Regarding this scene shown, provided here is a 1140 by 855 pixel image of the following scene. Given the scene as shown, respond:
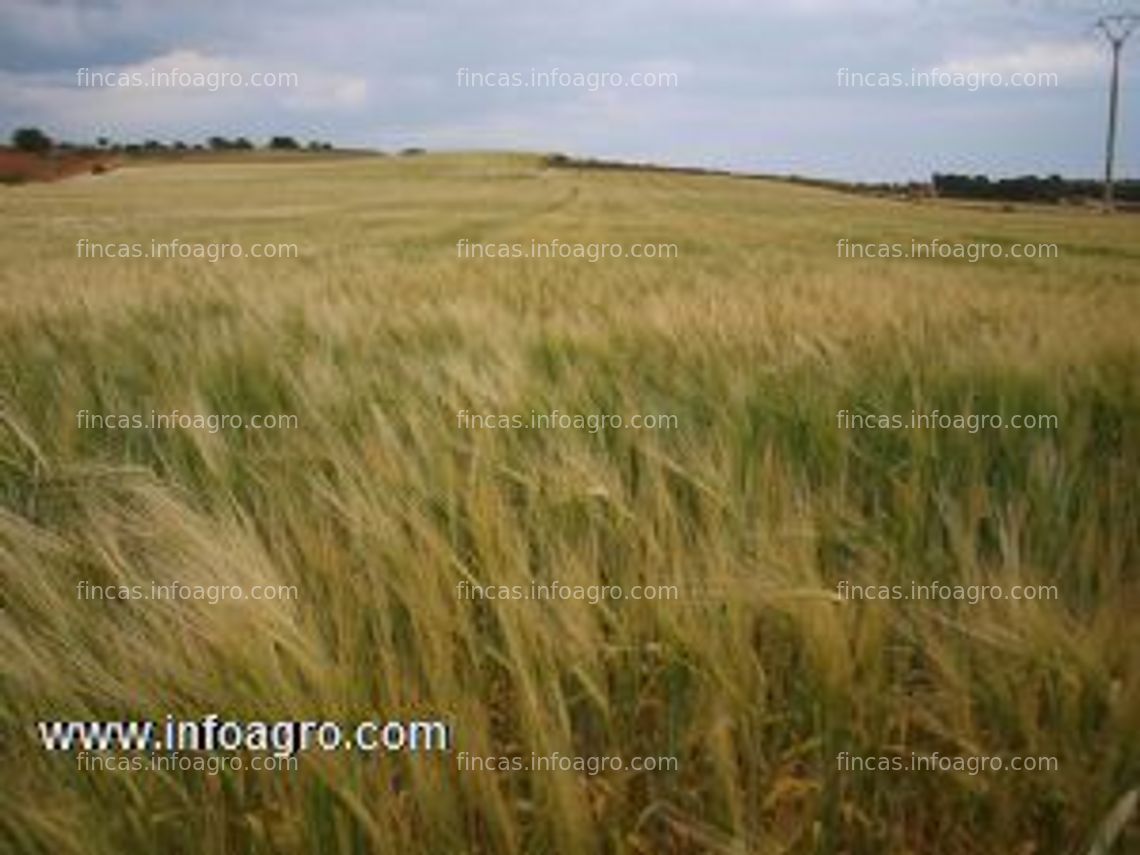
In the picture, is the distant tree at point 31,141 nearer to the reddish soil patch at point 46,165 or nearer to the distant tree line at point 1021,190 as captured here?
the reddish soil patch at point 46,165

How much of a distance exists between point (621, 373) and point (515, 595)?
1.53m

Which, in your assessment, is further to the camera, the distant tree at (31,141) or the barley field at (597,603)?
the distant tree at (31,141)

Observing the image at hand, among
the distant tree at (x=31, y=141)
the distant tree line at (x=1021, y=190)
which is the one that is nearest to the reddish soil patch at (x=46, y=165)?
the distant tree at (x=31, y=141)

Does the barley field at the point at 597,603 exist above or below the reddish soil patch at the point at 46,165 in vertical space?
below

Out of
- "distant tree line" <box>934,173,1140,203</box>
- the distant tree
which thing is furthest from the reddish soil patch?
"distant tree line" <box>934,173,1140,203</box>

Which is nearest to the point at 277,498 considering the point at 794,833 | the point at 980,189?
the point at 794,833

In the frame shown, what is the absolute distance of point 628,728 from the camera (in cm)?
124

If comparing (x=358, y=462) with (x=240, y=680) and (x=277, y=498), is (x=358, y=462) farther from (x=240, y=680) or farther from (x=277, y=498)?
(x=240, y=680)

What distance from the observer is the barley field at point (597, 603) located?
1.02 metres

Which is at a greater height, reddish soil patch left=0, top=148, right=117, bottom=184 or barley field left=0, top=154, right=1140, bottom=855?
reddish soil patch left=0, top=148, right=117, bottom=184

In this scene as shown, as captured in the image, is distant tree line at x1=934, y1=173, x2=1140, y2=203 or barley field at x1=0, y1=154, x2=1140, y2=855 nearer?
barley field at x1=0, y1=154, x2=1140, y2=855

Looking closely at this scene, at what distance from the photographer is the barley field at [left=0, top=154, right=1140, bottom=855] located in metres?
1.02

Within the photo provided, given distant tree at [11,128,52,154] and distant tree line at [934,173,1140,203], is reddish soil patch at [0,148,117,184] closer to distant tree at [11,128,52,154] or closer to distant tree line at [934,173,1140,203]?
distant tree at [11,128,52,154]

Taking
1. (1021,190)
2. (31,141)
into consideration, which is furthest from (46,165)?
(1021,190)
